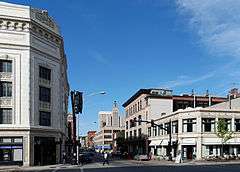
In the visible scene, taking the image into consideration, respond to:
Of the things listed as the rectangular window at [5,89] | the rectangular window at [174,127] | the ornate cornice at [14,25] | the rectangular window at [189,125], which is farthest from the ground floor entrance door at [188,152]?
the ornate cornice at [14,25]

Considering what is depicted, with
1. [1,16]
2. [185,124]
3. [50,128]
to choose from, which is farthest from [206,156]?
[1,16]

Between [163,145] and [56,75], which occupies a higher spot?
[56,75]

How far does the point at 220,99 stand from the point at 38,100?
62.1 metres

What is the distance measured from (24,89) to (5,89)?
220 cm

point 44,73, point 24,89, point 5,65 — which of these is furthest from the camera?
point 44,73

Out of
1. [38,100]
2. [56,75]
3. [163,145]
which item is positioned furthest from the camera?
[163,145]

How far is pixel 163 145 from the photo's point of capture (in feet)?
285

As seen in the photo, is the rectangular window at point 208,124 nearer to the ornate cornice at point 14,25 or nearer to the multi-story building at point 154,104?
the multi-story building at point 154,104

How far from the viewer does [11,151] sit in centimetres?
5381

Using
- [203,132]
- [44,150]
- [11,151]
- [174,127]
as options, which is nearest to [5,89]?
[11,151]

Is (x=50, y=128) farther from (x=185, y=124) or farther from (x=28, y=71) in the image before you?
(x=185, y=124)

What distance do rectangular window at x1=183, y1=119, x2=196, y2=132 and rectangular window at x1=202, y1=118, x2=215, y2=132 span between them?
162 centimetres

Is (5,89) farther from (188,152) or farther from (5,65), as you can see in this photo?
(188,152)

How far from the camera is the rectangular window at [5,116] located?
53.6 m
